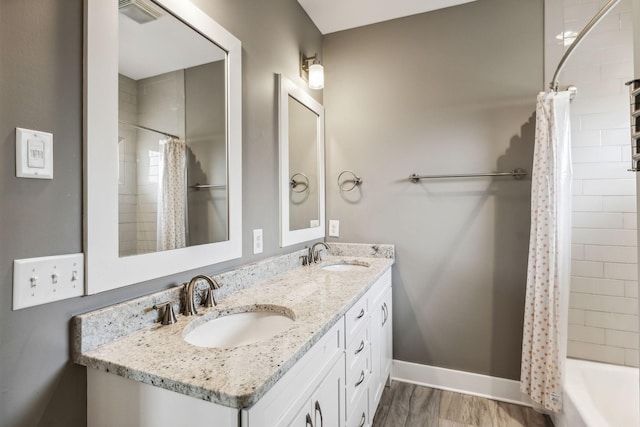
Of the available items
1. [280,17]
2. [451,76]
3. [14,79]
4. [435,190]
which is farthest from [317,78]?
[14,79]

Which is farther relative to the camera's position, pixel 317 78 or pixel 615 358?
pixel 317 78

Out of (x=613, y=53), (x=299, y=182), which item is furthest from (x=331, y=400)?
(x=613, y=53)

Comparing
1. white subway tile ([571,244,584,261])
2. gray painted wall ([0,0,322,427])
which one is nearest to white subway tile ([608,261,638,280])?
white subway tile ([571,244,584,261])

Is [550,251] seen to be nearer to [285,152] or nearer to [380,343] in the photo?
[380,343]

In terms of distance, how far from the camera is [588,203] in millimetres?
1890

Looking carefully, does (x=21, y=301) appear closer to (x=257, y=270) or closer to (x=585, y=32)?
(x=257, y=270)

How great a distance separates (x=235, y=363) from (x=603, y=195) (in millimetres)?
2244

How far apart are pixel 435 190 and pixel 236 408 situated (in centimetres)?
188

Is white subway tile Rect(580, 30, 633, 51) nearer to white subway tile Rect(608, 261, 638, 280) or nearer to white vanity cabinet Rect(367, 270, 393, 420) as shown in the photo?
white subway tile Rect(608, 261, 638, 280)

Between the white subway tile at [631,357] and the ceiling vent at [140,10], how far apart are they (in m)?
2.90

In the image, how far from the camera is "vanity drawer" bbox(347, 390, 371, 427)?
133cm

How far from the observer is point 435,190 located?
7.07 feet

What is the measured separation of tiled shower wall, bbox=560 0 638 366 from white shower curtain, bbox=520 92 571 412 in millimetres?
353

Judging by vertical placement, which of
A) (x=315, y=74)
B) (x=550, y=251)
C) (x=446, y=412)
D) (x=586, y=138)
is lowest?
(x=446, y=412)
